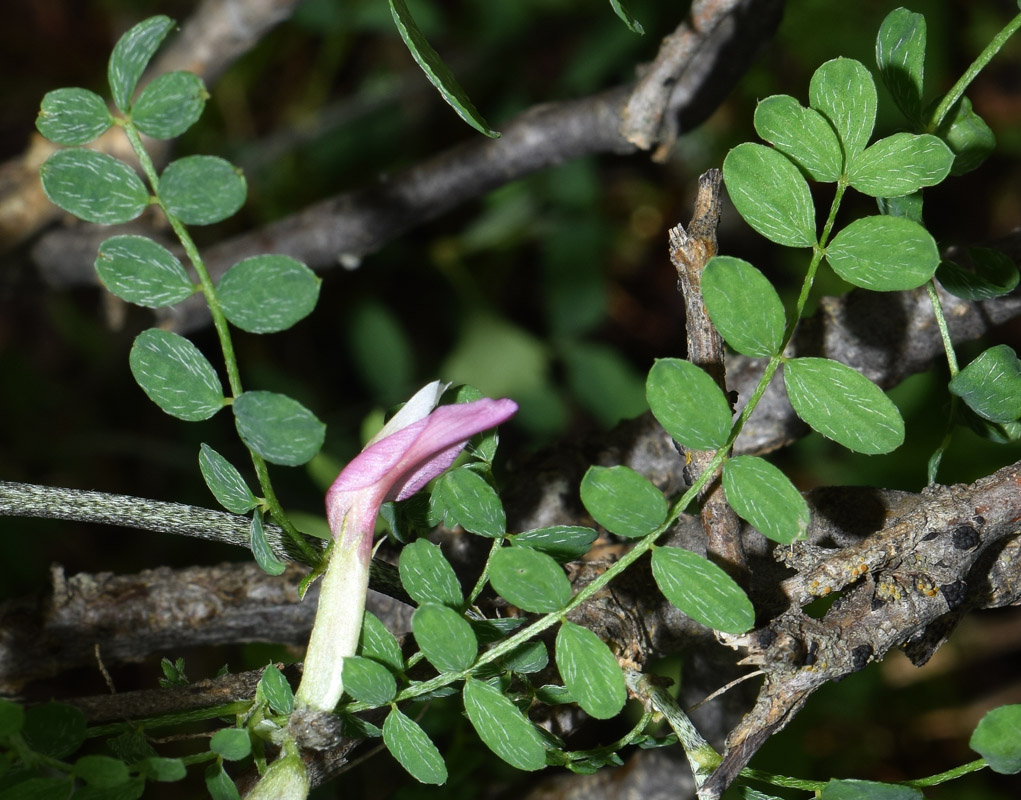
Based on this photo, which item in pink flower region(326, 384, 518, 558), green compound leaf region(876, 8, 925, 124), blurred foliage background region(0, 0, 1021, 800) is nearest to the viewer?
pink flower region(326, 384, 518, 558)

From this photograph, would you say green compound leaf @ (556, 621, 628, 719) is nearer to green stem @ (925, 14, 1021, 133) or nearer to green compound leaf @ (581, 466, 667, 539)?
green compound leaf @ (581, 466, 667, 539)

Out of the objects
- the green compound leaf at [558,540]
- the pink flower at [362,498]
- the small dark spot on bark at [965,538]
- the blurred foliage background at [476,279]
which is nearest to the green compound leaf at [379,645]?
the pink flower at [362,498]

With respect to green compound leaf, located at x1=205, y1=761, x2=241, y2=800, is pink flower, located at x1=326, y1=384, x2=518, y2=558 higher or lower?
higher

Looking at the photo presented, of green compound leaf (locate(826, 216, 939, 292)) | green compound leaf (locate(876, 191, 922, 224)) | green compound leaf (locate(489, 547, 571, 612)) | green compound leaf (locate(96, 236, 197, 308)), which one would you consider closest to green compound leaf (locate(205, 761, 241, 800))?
green compound leaf (locate(489, 547, 571, 612))

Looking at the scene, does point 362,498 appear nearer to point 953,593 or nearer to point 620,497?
point 620,497

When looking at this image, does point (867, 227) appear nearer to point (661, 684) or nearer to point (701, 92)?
point (661, 684)

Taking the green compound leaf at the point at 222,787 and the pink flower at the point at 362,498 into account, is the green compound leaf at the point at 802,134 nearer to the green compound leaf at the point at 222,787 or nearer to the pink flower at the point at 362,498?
the pink flower at the point at 362,498

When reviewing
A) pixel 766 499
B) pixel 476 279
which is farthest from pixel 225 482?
pixel 476 279
